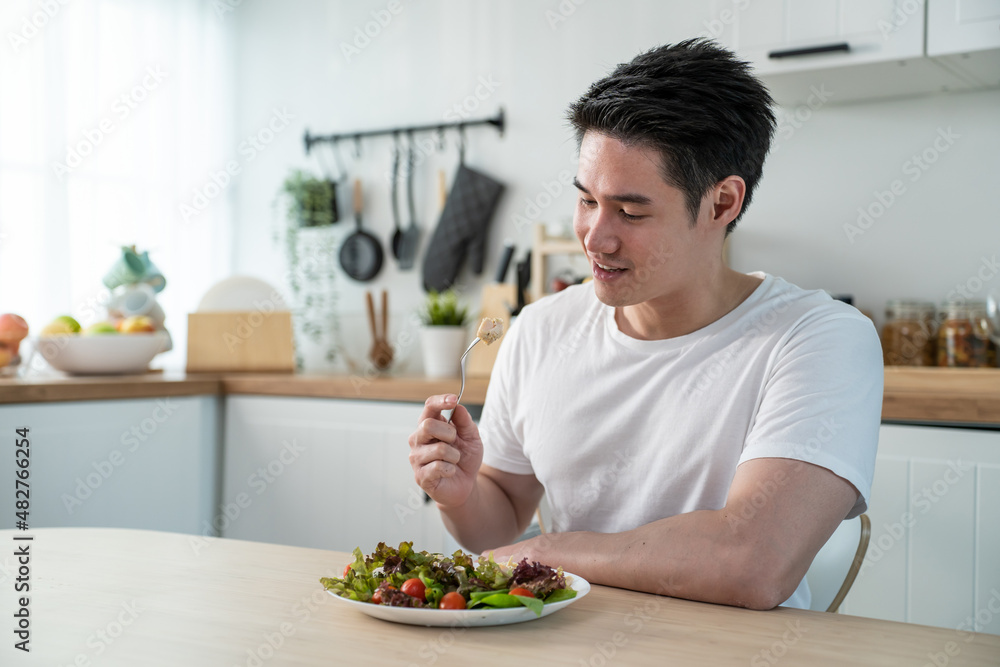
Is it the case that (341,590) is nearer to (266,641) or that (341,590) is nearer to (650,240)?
(266,641)

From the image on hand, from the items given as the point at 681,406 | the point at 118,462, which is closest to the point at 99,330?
the point at 118,462

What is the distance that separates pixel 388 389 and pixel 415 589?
5.34ft

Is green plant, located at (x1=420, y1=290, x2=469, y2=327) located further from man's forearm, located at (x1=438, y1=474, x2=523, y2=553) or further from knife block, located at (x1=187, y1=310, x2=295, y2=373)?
man's forearm, located at (x1=438, y1=474, x2=523, y2=553)

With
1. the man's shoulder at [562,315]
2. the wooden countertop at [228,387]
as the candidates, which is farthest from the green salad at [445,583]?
the wooden countertop at [228,387]

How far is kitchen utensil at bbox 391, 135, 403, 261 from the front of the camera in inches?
125

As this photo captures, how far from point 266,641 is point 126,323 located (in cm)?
202

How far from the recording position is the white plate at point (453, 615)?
2.46ft

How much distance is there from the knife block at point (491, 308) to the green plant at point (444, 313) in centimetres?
7

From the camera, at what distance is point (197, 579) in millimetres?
943

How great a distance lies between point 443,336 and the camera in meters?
2.78

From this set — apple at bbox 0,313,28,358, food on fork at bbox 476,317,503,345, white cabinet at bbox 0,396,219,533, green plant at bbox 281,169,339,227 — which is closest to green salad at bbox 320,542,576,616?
food on fork at bbox 476,317,503,345

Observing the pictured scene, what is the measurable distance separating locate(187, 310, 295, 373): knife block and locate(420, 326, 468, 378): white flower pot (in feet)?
1.55

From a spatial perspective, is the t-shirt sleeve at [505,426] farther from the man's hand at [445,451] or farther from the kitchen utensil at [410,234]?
the kitchen utensil at [410,234]

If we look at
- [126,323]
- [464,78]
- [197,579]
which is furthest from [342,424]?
[197,579]
